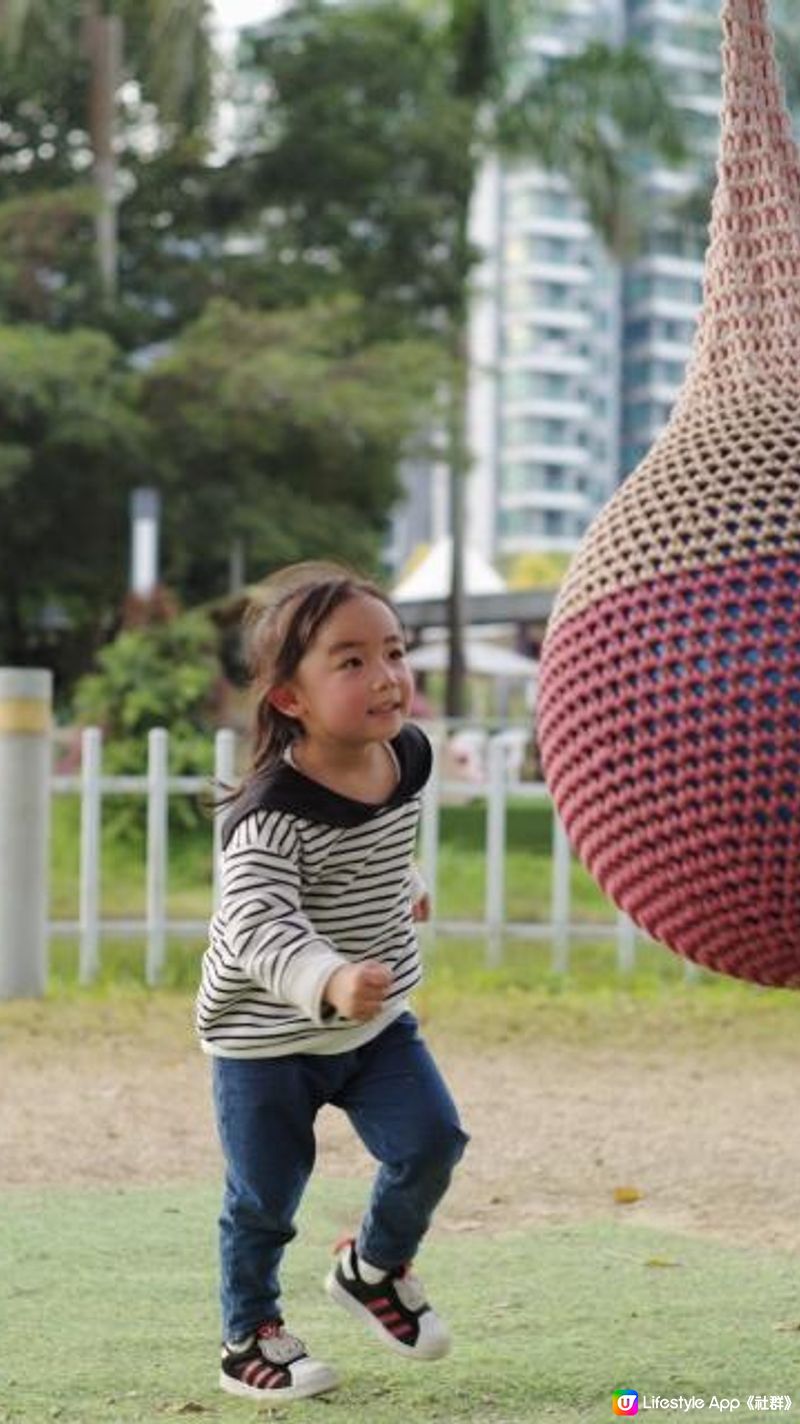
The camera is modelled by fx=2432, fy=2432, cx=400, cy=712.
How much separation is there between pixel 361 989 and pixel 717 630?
62 centimetres

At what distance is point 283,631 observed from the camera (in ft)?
11.1

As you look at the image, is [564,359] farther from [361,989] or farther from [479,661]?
Result: [361,989]

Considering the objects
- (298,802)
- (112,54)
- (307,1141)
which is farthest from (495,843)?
(112,54)

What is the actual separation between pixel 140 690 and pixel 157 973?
2.42 m

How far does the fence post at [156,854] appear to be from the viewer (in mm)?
9703

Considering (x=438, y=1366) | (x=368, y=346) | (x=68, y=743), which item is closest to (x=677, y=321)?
(x=368, y=346)

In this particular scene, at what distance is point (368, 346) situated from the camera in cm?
2594

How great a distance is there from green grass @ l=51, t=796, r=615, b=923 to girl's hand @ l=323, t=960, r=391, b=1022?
27.4 feet

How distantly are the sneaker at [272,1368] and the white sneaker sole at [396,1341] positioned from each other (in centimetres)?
10

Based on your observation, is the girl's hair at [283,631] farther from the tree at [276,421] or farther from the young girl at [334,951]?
the tree at [276,421]

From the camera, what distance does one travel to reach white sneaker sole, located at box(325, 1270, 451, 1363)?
355cm

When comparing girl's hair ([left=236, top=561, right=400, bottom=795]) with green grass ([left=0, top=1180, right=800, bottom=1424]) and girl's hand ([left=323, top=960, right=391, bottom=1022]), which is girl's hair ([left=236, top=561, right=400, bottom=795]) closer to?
girl's hand ([left=323, top=960, right=391, bottom=1022])

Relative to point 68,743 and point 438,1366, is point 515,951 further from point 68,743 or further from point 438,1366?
point 438,1366

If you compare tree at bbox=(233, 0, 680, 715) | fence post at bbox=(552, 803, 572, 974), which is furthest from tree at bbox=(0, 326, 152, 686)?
fence post at bbox=(552, 803, 572, 974)
